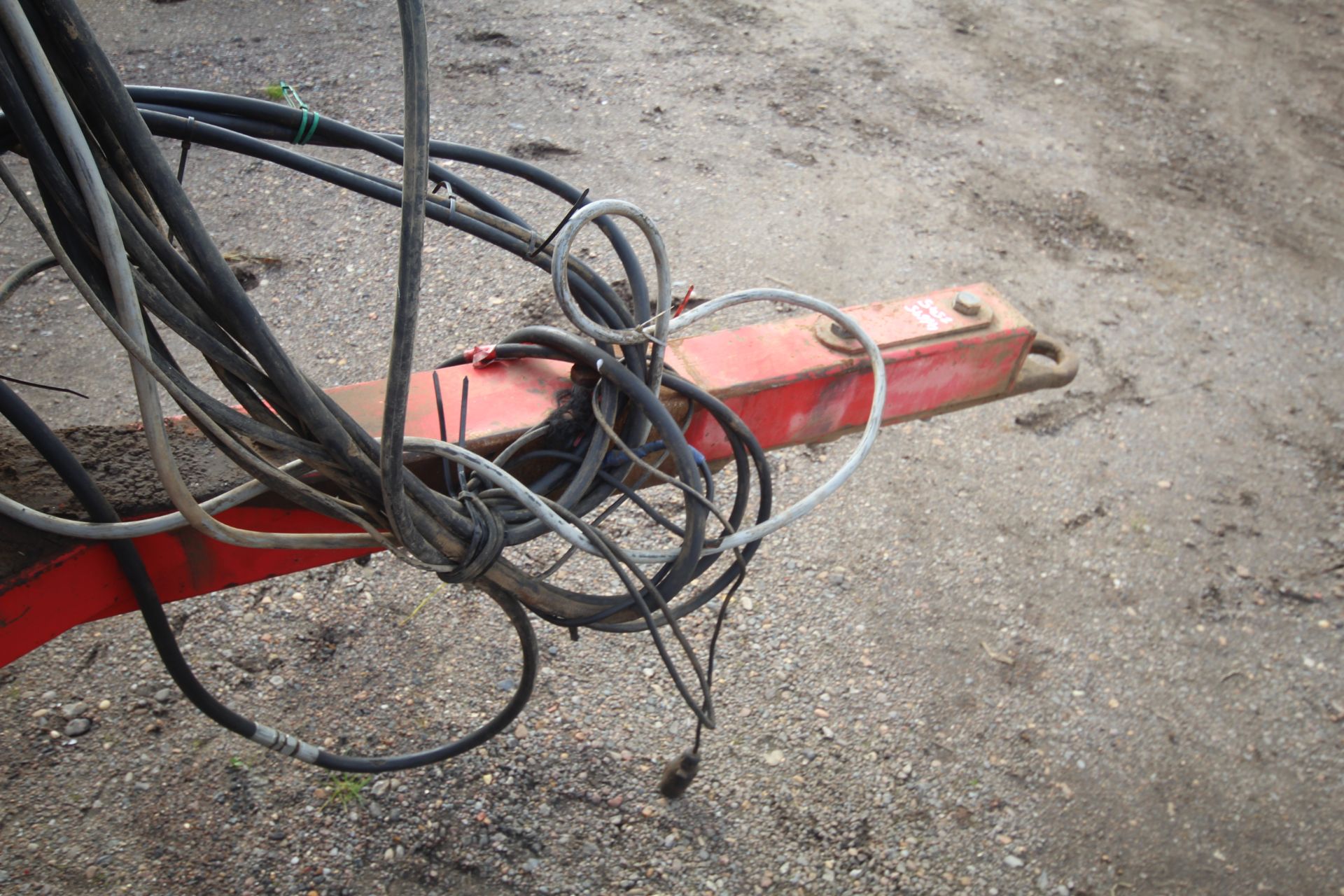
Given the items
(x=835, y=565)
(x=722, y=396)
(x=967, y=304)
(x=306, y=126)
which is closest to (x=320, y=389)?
(x=306, y=126)

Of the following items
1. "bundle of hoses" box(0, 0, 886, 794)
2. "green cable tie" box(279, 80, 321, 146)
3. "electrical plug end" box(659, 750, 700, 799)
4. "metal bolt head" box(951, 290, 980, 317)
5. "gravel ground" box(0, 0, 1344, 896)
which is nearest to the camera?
"bundle of hoses" box(0, 0, 886, 794)

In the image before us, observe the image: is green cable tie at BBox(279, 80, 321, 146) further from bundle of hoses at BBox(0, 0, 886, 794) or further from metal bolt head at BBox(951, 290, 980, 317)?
metal bolt head at BBox(951, 290, 980, 317)

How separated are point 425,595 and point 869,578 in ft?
3.59

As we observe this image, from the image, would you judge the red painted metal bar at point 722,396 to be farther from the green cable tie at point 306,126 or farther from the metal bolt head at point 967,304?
the green cable tie at point 306,126

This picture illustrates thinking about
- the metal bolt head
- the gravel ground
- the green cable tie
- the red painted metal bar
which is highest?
the green cable tie

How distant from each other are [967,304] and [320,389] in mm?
911

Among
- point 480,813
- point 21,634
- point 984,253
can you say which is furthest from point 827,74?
point 21,634

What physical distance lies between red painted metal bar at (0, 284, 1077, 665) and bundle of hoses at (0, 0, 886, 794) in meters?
0.04

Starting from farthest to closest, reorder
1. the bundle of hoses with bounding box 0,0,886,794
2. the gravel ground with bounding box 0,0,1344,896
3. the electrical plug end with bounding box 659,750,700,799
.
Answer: the gravel ground with bounding box 0,0,1344,896 < the electrical plug end with bounding box 659,750,700,799 < the bundle of hoses with bounding box 0,0,886,794

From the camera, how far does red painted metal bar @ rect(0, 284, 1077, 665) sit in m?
0.98

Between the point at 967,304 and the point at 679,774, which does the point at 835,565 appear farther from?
the point at 967,304

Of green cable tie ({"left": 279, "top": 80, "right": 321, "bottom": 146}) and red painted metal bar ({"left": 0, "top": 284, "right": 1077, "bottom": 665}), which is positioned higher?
green cable tie ({"left": 279, "top": 80, "right": 321, "bottom": 146})

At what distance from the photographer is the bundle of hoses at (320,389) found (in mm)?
681

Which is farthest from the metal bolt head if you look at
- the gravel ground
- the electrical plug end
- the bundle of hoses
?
the gravel ground
